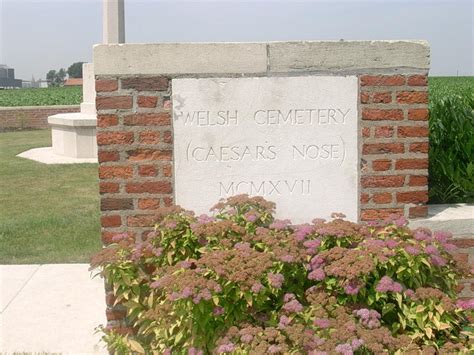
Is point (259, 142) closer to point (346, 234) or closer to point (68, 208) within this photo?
point (346, 234)

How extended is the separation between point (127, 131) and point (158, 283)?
100 centimetres

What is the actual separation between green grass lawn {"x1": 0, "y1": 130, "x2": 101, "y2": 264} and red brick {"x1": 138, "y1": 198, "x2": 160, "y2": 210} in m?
2.23

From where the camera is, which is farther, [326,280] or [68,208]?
[68,208]

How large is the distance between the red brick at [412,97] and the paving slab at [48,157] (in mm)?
8903

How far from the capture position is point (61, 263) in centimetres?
566

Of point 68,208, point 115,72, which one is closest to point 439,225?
point 115,72

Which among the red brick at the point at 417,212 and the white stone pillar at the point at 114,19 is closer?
the red brick at the point at 417,212

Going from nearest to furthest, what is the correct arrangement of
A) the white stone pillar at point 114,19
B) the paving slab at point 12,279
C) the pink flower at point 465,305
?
the pink flower at point 465,305 → the paving slab at point 12,279 → the white stone pillar at point 114,19

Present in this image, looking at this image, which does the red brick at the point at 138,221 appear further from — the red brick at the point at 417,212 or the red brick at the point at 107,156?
the red brick at the point at 417,212

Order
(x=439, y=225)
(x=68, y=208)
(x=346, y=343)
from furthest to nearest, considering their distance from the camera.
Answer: (x=68, y=208) → (x=439, y=225) → (x=346, y=343)

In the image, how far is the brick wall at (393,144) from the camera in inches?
150

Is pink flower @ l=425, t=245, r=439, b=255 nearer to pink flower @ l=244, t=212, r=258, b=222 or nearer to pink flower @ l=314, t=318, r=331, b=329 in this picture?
pink flower @ l=314, t=318, r=331, b=329

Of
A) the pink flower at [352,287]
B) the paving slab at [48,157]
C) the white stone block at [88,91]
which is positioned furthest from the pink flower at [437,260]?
the white stone block at [88,91]

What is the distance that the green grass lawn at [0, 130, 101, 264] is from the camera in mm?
6035
